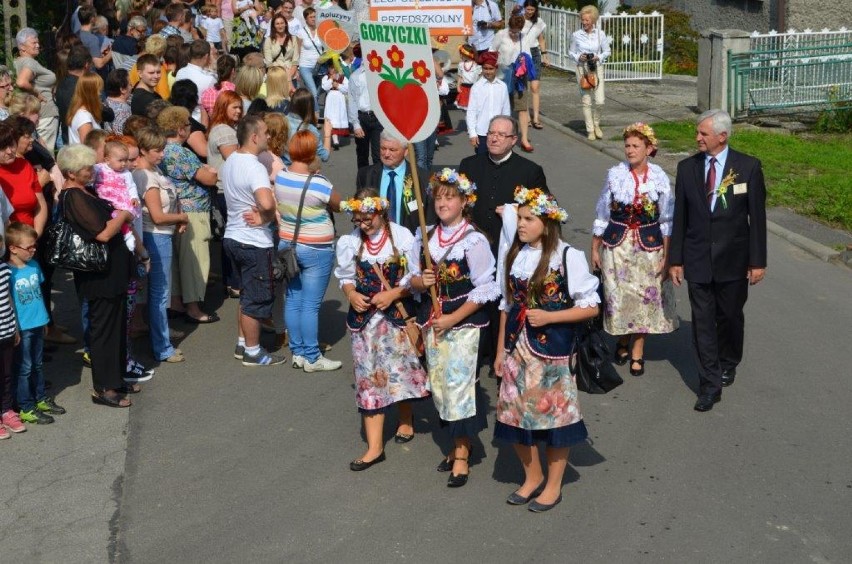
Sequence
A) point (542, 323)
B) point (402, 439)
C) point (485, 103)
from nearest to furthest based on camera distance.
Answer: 1. point (542, 323)
2. point (402, 439)
3. point (485, 103)

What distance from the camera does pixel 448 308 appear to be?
6.65 meters

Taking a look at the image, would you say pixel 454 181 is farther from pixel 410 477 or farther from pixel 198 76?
pixel 198 76

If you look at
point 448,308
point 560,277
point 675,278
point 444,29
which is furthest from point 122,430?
point 444,29

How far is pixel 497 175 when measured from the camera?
816 centimetres

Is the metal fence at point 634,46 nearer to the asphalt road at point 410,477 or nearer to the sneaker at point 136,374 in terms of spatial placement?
the asphalt road at point 410,477

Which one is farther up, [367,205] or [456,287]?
[367,205]

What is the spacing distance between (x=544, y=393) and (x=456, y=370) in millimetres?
631

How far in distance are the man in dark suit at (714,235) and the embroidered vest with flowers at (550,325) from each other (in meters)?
2.06

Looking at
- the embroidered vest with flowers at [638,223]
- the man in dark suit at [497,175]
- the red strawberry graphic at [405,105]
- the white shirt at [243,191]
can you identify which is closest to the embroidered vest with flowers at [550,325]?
the red strawberry graphic at [405,105]

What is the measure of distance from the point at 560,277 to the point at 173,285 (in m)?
4.76

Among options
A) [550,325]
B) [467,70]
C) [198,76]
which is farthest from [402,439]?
[467,70]

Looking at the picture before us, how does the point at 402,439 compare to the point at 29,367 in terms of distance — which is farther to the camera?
the point at 29,367

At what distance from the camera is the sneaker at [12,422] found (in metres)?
7.70

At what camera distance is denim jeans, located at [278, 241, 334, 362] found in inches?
336
